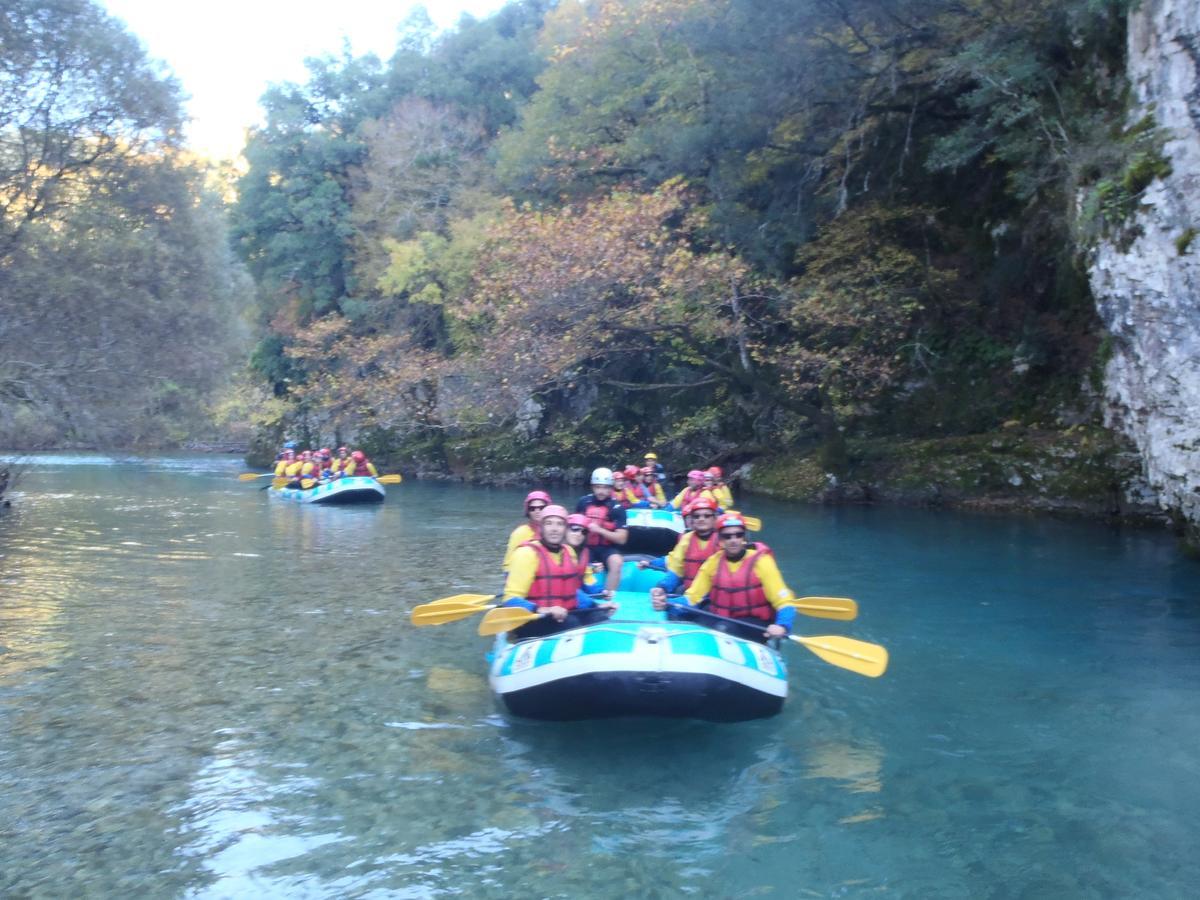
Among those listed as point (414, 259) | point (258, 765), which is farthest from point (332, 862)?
point (414, 259)

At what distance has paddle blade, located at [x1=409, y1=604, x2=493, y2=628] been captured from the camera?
7914 mm

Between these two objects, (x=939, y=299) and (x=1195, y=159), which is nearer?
(x=1195, y=159)

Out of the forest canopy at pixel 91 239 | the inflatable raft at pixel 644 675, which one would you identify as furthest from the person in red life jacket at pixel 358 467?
the inflatable raft at pixel 644 675

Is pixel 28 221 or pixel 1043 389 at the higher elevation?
pixel 28 221

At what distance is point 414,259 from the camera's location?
100 ft

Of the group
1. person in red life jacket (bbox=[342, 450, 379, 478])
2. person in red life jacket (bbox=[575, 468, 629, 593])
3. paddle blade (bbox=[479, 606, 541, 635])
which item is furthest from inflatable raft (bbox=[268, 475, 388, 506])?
paddle blade (bbox=[479, 606, 541, 635])

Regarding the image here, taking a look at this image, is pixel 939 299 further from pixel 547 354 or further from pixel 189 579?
pixel 189 579

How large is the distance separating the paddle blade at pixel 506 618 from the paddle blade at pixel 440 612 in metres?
0.87

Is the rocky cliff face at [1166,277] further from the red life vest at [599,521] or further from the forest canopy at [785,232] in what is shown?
the red life vest at [599,521]

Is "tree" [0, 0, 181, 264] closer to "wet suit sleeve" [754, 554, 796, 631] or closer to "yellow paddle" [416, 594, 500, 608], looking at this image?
"yellow paddle" [416, 594, 500, 608]

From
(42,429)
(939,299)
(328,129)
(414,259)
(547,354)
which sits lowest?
(42,429)

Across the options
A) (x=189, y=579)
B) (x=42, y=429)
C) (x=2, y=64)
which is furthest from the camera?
(x=42, y=429)

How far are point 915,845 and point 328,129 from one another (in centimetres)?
3711

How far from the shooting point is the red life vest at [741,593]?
24.6 ft
